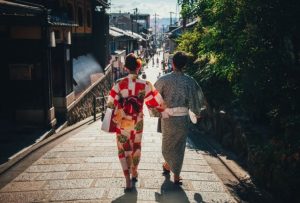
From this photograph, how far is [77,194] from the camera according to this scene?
5512mm

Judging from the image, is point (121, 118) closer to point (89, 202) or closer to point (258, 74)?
point (89, 202)

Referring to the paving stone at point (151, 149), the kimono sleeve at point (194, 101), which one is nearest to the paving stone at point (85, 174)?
the paving stone at point (151, 149)

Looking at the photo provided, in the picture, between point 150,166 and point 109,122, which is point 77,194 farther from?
point 150,166

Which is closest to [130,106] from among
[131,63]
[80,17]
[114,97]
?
[114,97]

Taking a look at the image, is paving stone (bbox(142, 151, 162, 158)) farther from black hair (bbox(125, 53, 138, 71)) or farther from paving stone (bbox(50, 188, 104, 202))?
black hair (bbox(125, 53, 138, 71))

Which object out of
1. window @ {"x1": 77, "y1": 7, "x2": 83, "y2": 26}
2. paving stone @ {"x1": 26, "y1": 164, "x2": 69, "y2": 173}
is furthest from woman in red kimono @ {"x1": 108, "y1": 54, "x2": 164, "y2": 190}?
window @ {"x1": 77, "y1": 7, "x2": 83, "y2": 26}

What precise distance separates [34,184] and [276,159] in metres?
4.12

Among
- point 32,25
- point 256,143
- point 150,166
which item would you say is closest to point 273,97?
point 256,143

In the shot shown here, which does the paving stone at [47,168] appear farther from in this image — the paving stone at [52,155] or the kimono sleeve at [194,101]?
the kimono sleeve at [194,101]

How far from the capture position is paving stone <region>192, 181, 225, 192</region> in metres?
5.83

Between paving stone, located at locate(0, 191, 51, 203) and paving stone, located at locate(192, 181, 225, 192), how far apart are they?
8.07 ft

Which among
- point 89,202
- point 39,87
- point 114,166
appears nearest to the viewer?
point 89,202

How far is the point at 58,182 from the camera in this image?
6062mm

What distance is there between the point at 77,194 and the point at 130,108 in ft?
5.27
